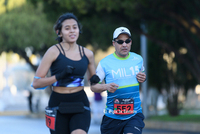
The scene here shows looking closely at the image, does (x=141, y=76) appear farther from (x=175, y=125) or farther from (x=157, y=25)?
(x=157, y=25)

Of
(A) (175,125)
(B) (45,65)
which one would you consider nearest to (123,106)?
(B) (45,65)

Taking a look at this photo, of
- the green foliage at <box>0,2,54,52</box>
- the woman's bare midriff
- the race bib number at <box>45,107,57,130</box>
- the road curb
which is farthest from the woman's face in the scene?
the green foliage at <box>0,2,54,52</box>

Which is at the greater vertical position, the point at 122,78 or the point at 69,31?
the point at 69,31

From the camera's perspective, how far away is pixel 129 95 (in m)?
5.09

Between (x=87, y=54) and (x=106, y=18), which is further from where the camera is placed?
(x=106, y=18)

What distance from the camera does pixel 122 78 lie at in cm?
510

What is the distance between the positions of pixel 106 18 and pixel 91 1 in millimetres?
1929

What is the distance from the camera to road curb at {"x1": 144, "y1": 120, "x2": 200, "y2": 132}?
14.6m

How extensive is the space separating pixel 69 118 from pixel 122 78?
82cm

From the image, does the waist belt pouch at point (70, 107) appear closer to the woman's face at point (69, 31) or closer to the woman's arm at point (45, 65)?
the woman's arm at point (45, 65)

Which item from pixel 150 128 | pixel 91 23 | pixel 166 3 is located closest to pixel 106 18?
pixel 91 23

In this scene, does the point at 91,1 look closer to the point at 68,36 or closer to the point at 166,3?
the point at 166,3

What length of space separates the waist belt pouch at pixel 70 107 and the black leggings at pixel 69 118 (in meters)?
0.05

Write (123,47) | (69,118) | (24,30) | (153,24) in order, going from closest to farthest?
(69,118)
(123,47)
(153,24)
(24,30)
